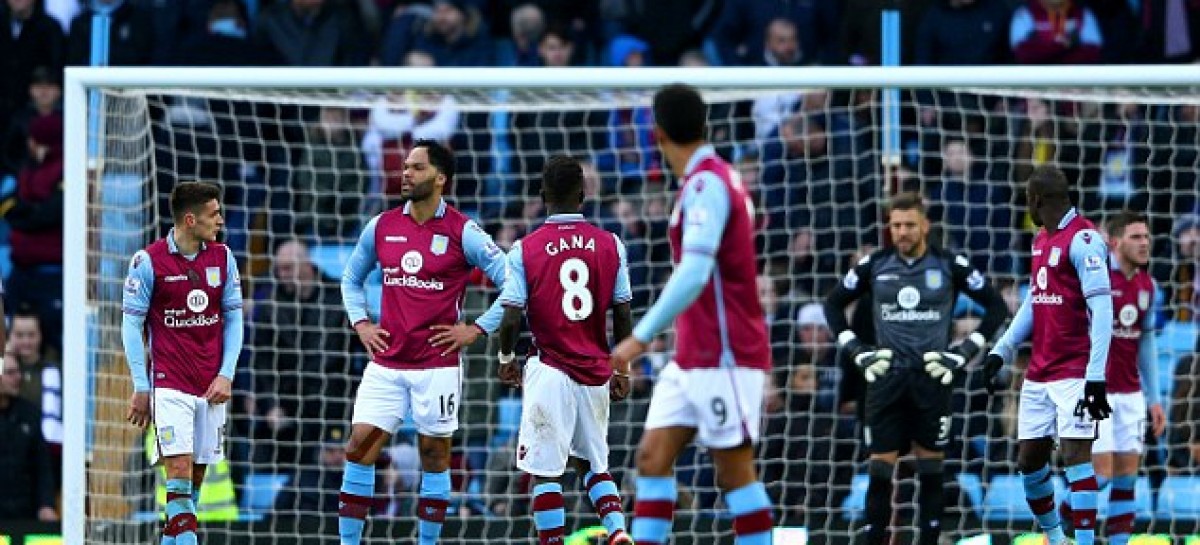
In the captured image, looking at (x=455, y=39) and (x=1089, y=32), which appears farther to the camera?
(x=455, y=39)

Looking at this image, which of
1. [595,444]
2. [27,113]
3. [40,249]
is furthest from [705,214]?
[27,113]

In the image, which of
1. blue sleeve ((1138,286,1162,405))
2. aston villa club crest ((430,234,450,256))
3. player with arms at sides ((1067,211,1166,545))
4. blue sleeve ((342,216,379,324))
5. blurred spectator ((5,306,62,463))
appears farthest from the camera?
blurred spectator ((5,306,62,463))

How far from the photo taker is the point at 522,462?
9914mm

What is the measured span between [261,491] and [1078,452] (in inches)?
208

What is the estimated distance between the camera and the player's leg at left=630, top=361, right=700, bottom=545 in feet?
25.8

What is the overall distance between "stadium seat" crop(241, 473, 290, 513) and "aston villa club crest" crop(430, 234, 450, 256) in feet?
11.6

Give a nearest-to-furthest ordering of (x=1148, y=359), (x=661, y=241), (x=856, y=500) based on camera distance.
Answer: (x=1148, y=359)
(x=856, y=500)
(x=661, y=241)

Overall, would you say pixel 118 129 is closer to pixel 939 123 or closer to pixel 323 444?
pixel 323 444

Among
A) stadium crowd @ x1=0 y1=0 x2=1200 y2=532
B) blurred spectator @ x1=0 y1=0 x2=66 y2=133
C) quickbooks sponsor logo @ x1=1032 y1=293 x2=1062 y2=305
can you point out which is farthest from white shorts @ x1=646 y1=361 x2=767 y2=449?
blurred spectator @ x1=0 y1=0 x2=66 y2=133

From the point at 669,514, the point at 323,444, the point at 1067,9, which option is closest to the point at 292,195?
the point at 323,444

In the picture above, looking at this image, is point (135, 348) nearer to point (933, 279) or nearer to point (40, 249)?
point (933, 279)

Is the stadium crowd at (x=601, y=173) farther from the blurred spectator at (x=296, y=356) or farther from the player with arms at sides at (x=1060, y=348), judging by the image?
the player with arms at sides at (x=1060, y=348)

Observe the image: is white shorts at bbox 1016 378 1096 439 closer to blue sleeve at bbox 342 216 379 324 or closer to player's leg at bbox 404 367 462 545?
player's leg at bbox 404 367 462 545

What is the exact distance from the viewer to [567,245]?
32.5ft
